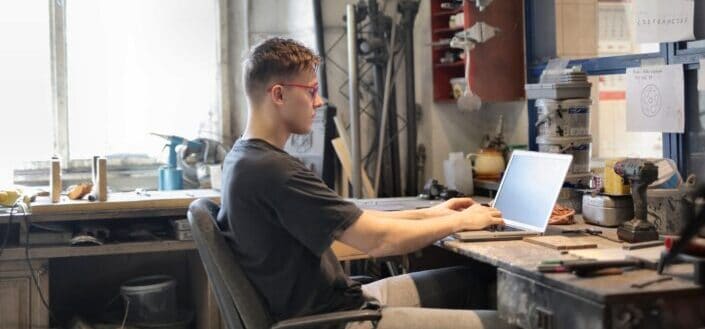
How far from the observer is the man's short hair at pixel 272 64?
2074 millimetres

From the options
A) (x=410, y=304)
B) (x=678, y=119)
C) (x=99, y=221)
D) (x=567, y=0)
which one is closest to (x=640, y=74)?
(x=678, y=119)

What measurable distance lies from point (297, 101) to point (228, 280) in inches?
20.1

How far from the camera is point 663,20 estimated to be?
8.70ft

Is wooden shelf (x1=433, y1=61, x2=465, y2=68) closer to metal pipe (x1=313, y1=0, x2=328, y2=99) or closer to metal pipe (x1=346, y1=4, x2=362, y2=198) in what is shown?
metal pipe (x1=346, y1=4, x2=362, y2=198)

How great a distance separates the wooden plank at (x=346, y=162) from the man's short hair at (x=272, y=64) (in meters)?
1.67

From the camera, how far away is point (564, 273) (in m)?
1.78

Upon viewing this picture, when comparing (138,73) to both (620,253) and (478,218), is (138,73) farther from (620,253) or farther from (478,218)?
(620,253)

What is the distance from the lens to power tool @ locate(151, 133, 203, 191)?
377cm

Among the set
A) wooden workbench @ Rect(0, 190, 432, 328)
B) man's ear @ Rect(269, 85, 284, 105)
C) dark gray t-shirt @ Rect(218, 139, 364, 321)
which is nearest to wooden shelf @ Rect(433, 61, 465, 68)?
wooden workbench @ Rect(0, 190, 432, 328)

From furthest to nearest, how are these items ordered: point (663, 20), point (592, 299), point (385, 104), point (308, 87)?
point (385, 104) < point (663, 20) < point (308, 87) < point (592, 299)

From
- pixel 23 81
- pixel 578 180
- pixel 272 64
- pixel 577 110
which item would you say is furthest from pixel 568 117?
pixel 23 81

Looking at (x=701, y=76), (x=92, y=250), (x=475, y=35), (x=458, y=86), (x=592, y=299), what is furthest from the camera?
(x=458, y=86)

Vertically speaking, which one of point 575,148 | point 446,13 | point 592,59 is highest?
point 446,13

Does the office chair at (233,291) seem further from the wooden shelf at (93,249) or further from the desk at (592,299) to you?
the wooden shelf at (93,249)
